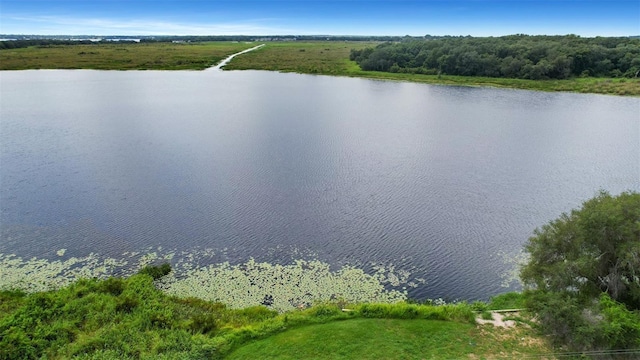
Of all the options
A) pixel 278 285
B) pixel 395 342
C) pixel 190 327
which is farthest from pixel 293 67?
pixel 395 342

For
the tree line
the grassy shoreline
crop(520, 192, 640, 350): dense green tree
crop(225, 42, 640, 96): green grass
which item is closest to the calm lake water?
crop(520, 192, 640, 350): dense green tree

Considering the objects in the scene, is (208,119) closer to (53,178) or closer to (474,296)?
(53,178)

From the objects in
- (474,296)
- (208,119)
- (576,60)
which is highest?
(576,60)

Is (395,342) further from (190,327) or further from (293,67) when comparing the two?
(293,67)

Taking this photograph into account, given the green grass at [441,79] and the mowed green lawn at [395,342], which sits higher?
the green grass at [441,79]

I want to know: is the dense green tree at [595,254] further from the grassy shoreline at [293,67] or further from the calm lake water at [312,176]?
the grassy shoreline at [293,67]

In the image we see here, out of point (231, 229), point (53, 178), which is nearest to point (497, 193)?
point (231, 229)

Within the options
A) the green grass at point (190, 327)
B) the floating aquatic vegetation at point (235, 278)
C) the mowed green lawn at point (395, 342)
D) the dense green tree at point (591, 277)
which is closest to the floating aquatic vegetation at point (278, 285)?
the floating aquatic vegetation at point (235, 278)
